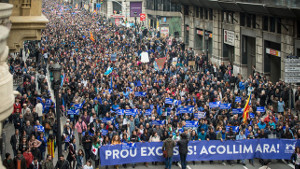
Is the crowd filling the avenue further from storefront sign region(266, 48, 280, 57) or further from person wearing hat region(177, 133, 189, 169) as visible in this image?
storefront sign region(266, 48, 280, 57)

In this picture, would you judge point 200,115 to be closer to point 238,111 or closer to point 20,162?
point 238,111

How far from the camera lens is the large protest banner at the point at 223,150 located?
66.8 feet

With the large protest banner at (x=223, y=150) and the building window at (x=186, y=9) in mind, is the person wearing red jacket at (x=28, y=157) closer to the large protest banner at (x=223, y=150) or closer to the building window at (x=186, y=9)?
the large protest banner at (x=223, y=150)

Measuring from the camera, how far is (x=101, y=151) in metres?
19.8

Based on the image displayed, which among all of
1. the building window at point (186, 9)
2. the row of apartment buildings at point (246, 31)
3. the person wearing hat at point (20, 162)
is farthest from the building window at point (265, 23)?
the person wearing hat at point (20, 162)

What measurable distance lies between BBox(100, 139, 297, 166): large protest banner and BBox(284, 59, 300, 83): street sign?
5.47 meters

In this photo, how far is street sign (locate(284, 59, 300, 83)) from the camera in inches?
997

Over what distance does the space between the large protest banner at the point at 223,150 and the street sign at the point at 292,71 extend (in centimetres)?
547

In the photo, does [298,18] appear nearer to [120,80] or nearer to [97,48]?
[120,80]

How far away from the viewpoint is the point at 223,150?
67.7ft

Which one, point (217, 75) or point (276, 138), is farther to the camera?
point (217, 75)

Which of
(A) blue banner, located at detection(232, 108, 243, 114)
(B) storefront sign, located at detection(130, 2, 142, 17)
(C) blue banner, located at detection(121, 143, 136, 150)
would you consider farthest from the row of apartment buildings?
(B) storefront sign, located at detection(130, 2, 142, 17)

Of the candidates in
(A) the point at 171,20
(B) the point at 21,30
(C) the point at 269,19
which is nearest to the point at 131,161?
(B) the point at 21,30

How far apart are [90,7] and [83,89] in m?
119
